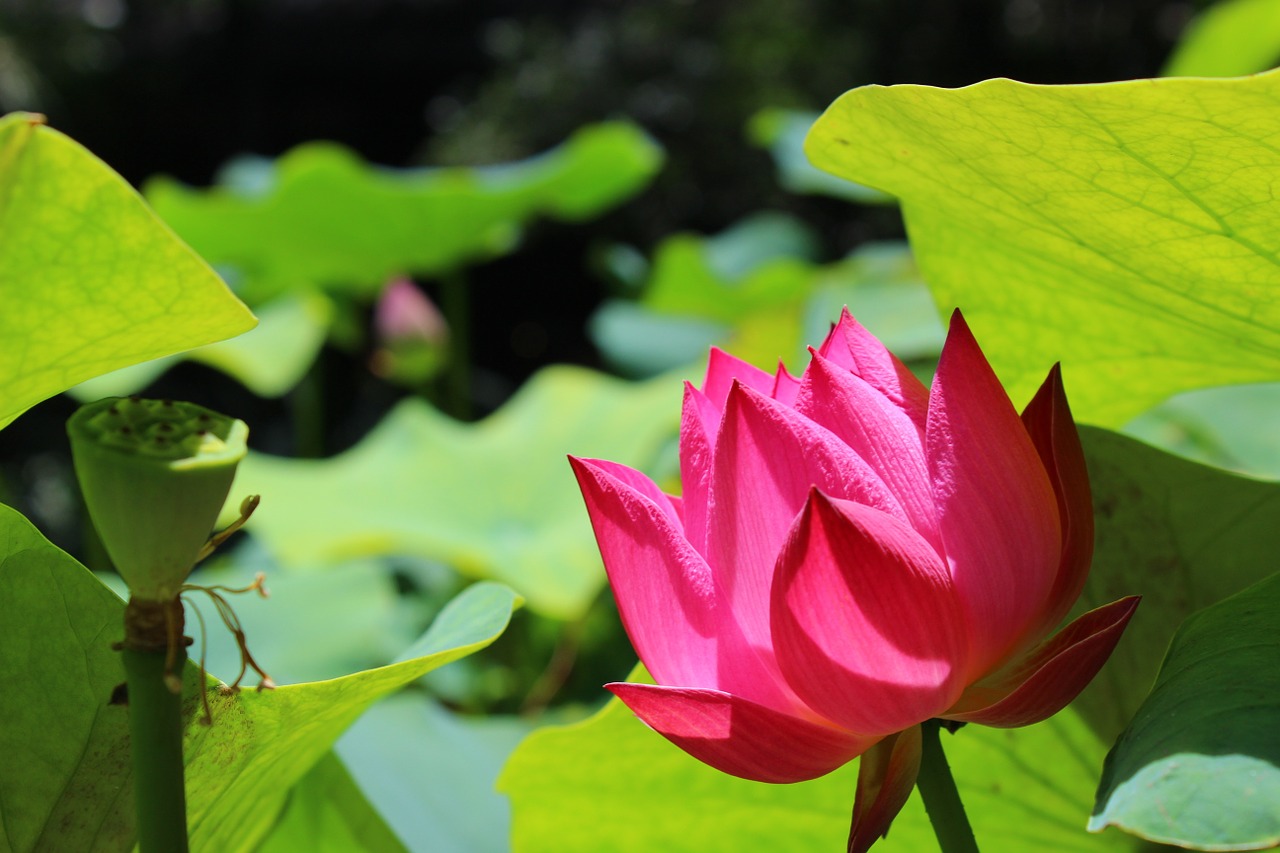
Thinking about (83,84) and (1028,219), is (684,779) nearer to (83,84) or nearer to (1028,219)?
(1028,219)

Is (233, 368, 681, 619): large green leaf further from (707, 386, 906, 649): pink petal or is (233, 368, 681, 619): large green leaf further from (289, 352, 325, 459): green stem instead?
(707, 386, 906, 649): pink petal

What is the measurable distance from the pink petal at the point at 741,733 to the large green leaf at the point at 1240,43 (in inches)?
41.6

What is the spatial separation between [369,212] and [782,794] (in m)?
1.11

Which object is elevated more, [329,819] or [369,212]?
[329,819]

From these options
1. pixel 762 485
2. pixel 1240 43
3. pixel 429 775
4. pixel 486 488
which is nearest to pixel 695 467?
pixel 762 485

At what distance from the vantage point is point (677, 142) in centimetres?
418

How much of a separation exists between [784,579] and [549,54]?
4278 mm

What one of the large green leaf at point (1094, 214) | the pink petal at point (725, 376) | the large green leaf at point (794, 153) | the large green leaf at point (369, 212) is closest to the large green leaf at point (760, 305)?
the large green leaf at point (794, 153)

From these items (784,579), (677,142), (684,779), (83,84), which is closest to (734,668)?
(784,579)

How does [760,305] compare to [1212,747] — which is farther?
[760,305]

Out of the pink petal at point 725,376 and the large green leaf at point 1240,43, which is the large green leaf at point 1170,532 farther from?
the large green leaf at point 1240,43

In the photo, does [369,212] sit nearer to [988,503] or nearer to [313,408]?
[313,408]

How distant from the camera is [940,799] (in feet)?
0.76

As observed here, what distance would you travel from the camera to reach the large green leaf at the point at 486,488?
2.86 feet
